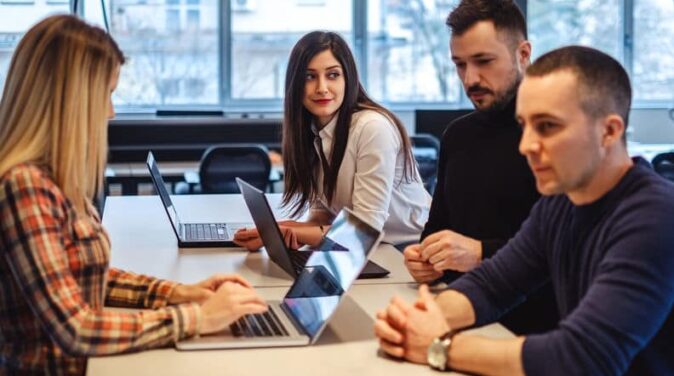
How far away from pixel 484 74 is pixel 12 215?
1192 millimetres

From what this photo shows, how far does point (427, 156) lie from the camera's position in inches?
266

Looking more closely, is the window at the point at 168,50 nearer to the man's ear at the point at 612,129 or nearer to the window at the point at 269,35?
the window at the point at 269,35

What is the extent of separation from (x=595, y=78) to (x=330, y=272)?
0.72 meters

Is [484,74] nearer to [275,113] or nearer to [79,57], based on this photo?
[79,57]

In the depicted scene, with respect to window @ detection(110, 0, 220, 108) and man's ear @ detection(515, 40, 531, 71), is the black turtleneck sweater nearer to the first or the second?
man's ear @ detection(515, 40, 531, 71)

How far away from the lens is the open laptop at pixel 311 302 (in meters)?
1.85

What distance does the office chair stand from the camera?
19.0 ft

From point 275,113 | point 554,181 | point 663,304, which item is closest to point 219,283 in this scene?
point 554,181

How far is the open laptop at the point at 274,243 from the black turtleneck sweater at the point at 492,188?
8.4 inches


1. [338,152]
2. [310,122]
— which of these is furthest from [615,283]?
[310,122]

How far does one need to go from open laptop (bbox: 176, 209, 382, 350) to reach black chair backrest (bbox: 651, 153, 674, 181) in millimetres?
4305

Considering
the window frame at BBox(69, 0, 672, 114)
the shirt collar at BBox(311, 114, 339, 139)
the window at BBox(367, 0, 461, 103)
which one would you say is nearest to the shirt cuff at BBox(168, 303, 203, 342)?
the shirt collar at BBox(311, 114, 339, 139)

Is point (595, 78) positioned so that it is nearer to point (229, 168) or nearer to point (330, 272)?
point (330, 272)

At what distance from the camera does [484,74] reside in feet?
7.64
